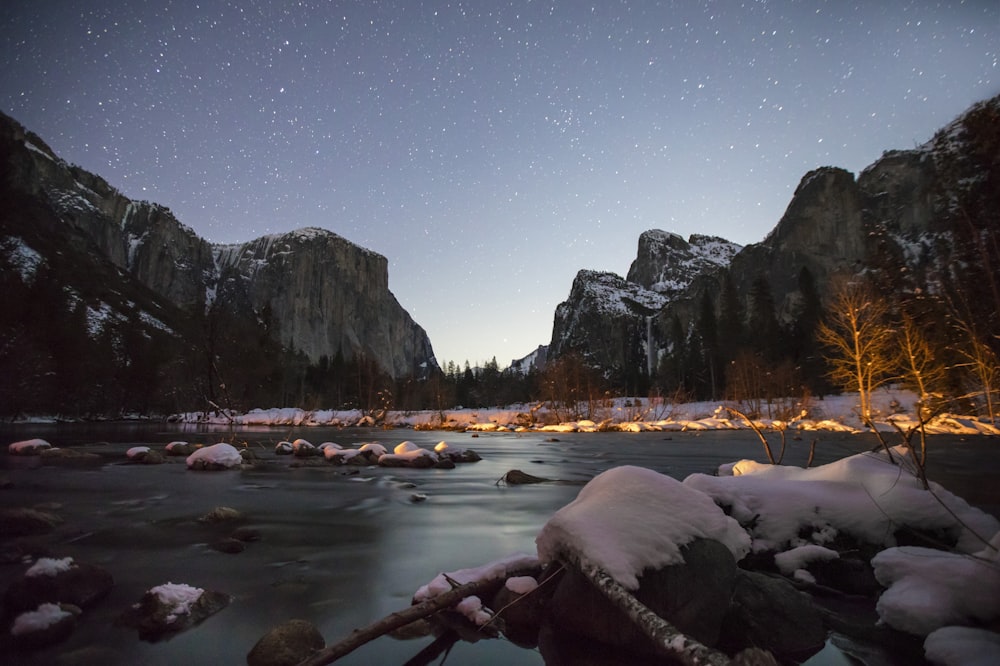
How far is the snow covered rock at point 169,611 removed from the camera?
3.98 meters

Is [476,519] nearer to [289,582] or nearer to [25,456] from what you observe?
[289,582]

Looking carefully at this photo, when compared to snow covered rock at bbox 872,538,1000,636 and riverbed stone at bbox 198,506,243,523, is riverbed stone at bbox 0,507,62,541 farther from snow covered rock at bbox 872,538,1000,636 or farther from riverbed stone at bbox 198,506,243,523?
snow covered rock at bbox 872,538,1000,636

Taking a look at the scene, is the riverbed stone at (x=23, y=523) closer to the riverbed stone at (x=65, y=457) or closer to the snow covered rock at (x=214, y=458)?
the snow covered rock at (x=214, y=458)

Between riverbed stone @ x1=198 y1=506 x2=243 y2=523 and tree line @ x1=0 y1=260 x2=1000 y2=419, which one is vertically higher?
tree line @ x1=0 y1=260 x2=1000 y2=419

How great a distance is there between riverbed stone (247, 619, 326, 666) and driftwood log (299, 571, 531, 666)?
497 millimetres

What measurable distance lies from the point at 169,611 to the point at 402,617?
246 cm

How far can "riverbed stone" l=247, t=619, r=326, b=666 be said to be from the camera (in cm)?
344

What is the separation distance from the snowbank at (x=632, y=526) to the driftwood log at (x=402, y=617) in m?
0.62

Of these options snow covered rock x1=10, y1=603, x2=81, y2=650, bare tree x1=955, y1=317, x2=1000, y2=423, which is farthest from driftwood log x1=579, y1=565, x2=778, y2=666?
snow covered rock x1=10, y1=603, x2=81, y2=650

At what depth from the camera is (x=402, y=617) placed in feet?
10.7

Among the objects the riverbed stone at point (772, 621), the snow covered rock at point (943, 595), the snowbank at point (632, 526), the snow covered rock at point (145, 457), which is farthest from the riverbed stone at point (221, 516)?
the snow covered rock at point (145, 457)

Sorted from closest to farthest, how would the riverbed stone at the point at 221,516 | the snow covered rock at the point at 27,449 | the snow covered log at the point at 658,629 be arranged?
1. the snow covered log at the point at 658,629
2. the riverbed stone at the point at 221,516
3. the snow covered rock at the point at 27,449

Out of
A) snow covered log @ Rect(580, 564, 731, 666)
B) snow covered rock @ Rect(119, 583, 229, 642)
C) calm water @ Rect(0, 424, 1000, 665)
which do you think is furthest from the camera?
snow covered rock @ Rect(119, 583, 229, 642)

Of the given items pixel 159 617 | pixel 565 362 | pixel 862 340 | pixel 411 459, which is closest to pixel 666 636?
pixel 159 617
